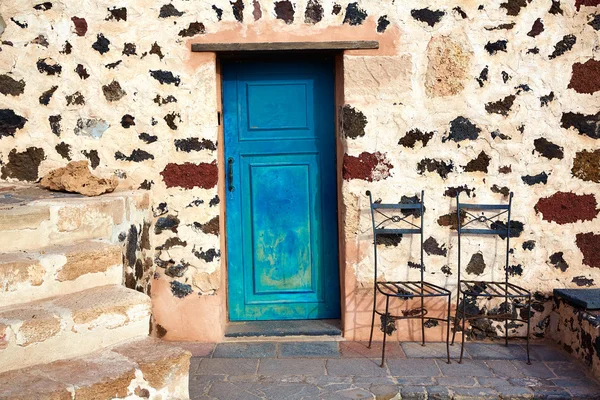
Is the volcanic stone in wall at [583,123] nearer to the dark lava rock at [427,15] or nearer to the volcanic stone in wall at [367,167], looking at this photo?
the dark lava rock at [427,15]

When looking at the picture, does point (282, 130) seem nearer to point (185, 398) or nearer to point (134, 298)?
point (134, 298)

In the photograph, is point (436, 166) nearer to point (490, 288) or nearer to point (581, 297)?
point (490, 288)

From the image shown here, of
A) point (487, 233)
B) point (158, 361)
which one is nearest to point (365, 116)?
point (487, 233)

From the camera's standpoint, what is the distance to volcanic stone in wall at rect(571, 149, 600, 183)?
358cm

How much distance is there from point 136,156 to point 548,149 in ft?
8.36

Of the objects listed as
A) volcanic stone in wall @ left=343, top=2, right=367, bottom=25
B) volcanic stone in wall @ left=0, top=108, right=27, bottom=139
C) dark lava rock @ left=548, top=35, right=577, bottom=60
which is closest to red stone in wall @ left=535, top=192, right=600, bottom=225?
dark lava rock @ left=548, top=35, right=577, bottom=60

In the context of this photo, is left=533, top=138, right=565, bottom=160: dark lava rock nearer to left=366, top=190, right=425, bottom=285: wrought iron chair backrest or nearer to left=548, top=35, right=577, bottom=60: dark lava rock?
left=548, top=35, right=577, bottom=60: dark lava rock

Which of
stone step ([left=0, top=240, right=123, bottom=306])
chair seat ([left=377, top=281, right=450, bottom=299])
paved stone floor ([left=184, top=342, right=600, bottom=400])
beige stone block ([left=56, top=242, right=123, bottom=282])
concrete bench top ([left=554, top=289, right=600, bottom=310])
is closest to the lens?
stone step ([left=0, top=240, right=123, bottom=306])

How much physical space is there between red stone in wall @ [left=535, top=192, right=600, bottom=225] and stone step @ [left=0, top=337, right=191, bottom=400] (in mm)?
2389

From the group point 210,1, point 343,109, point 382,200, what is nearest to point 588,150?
point 382,200

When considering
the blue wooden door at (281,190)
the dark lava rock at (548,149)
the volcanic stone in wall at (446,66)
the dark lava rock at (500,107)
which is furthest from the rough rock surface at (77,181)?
the dark lava rock at (548,149)

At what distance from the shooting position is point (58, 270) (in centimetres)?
254

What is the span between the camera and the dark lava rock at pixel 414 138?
141 inches

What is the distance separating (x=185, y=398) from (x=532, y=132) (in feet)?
8.37
